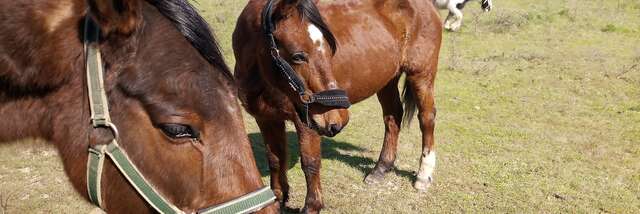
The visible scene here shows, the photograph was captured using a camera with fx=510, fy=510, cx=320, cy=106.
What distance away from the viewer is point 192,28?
144 cm

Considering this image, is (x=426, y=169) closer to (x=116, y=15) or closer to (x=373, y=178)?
(x=373, y=178)

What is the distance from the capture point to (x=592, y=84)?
7.54 m

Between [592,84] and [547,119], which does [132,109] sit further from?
[592,84]

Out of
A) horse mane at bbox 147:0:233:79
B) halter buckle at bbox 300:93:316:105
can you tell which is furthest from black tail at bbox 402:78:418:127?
horse mane at bbox 147:0:233:79

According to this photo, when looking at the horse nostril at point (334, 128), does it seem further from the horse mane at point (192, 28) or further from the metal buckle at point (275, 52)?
the horse mane at point (192, 28)

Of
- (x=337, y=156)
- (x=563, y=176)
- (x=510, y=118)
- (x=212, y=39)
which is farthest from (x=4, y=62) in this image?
(x=510, y=118)

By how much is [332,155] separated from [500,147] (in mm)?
1773

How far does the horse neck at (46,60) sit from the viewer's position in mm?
1320

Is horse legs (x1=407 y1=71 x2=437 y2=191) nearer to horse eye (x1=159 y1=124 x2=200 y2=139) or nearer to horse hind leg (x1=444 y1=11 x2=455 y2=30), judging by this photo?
horse eye (x1=159 y1=124 x2=200 y2=139)

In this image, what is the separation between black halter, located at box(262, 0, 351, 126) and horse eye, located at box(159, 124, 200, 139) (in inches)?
67.3

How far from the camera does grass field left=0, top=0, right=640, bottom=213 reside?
4090 mm

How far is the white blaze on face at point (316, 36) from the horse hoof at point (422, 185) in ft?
6.09

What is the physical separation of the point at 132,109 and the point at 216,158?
258 mm

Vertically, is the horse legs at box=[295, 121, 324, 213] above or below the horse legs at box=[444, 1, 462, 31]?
above
